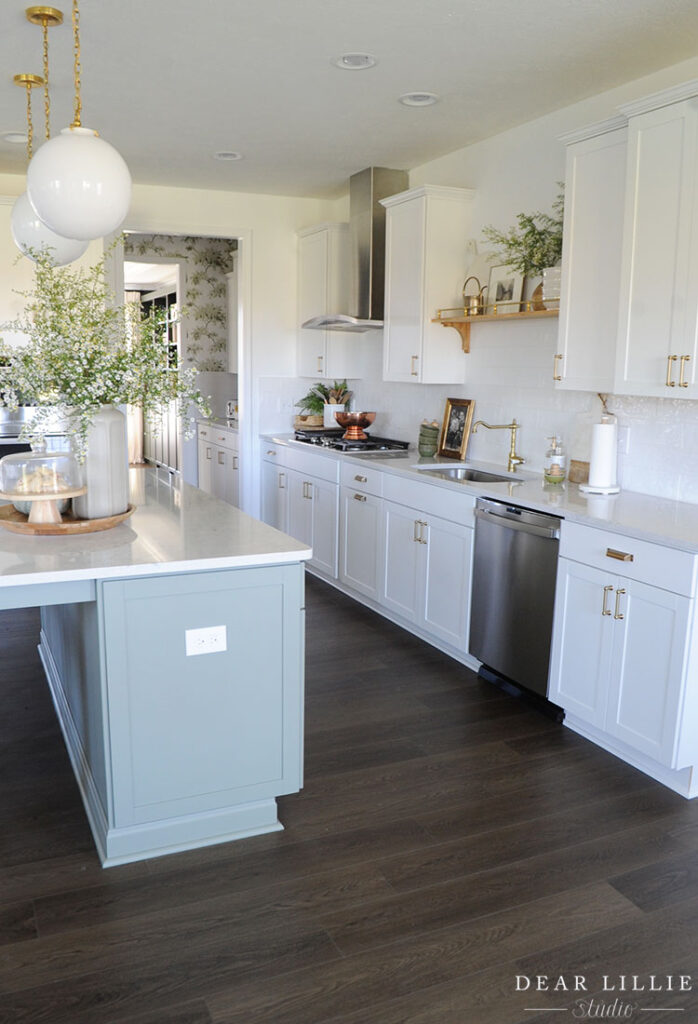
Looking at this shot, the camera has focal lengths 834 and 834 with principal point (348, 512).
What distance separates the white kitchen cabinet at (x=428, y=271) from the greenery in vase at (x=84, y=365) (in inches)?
95.3

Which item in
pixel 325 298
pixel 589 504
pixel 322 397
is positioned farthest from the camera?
pixel 322 397

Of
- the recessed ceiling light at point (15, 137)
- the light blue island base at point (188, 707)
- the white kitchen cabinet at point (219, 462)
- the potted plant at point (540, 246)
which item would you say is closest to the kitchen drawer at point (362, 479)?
the potted plant at point (540, 246)

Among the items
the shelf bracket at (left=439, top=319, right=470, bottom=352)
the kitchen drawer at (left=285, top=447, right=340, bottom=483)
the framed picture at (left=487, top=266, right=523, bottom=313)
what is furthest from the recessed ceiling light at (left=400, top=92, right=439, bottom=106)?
the kitchen drawer at (left=285, top=447, right=340, bottom=483)

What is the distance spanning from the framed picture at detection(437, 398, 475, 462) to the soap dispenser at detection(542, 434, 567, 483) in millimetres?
767

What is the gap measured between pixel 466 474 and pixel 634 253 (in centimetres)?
163

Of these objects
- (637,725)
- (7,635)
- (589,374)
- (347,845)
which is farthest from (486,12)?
(7,635)

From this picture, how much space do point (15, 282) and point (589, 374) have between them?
3890 millimetres

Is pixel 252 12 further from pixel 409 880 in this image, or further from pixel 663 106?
pixel 409 880

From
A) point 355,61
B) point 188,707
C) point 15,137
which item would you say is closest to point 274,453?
point 15,137

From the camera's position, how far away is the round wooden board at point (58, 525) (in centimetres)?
257

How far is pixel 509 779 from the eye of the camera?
9.82ft

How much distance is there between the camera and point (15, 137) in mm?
4730

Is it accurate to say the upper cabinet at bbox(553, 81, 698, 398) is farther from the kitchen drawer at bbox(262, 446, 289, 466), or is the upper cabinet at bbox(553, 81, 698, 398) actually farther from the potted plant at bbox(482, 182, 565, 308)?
the kitchen drawer at bbox(262, 446, 289, 466)

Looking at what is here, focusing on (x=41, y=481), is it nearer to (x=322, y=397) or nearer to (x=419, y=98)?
(x=419, y=98)
